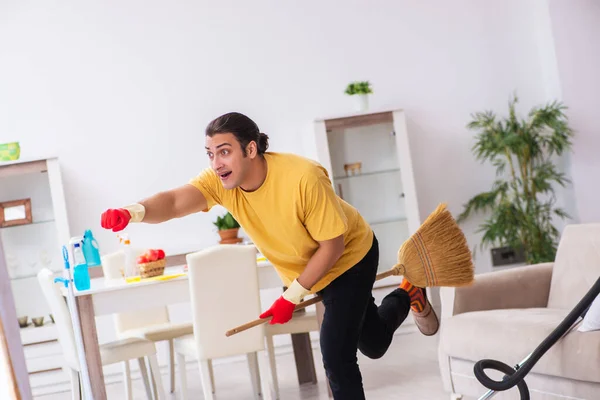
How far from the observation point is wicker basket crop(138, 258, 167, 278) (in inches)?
164

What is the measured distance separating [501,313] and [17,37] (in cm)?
387

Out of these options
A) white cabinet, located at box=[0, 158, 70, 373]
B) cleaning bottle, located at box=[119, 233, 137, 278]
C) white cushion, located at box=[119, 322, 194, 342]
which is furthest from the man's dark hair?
white cabinet, located at box=[0, 158, 70, 373]

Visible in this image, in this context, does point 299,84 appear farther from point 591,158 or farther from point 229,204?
point 229,204

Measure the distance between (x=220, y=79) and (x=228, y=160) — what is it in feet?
11.2

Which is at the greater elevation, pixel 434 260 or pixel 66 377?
pixel 434 260

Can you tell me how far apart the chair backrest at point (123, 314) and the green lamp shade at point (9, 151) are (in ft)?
3.27

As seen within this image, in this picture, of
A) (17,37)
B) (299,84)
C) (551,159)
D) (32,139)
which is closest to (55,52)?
(17,37)

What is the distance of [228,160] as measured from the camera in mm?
2578

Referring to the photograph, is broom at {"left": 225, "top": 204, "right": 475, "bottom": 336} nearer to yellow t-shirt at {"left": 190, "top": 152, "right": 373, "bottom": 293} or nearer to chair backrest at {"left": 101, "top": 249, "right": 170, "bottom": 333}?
yellow t-shirt at {"left": 190, "top": 152, "right": 373, "bottom": 293}

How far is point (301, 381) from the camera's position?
183 inches

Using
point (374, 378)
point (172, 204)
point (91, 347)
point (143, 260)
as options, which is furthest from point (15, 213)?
point (172, 204)

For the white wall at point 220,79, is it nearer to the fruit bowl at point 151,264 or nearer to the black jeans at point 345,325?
the fruit bowl at point 151,264

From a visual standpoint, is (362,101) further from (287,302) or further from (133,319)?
(287,302)

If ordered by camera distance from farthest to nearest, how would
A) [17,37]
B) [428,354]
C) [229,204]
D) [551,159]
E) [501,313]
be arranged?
[551,159], [17,37], [428,354], [501,313], [229,204]
